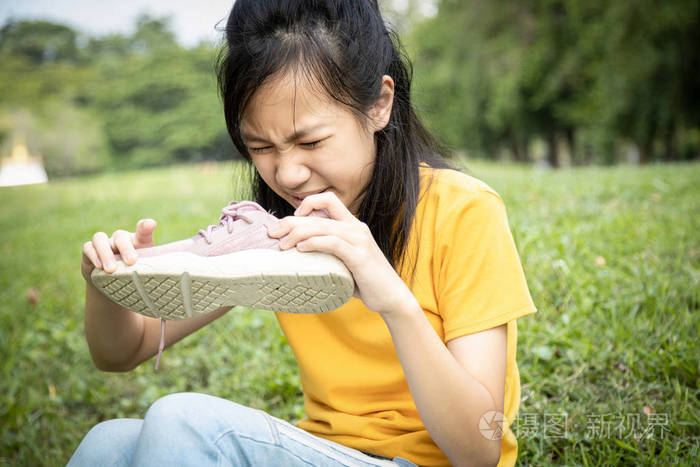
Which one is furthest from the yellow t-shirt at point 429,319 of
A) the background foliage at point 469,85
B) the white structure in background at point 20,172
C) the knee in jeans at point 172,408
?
the white structure in background at point 20,172

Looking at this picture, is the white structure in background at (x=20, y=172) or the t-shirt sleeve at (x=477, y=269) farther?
the white structure in background at (x=20, y=172)

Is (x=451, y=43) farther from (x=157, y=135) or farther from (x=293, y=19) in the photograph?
(x=293, y=19)

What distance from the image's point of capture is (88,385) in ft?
8.96

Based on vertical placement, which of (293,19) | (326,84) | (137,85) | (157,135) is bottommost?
(157,135)

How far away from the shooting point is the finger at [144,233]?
1.17m

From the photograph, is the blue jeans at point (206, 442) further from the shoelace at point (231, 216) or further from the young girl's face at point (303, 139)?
the young girl's face at point (303, 139)

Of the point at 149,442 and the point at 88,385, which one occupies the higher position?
the point at 149,442

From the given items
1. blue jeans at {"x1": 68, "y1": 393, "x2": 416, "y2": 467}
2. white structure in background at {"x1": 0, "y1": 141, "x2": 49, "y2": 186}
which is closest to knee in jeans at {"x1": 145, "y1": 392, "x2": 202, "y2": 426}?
blue jeans at {"x1": 68, "y1": 393, "x2": 416, "y2": 467}

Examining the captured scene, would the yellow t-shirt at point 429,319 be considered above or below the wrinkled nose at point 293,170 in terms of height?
below

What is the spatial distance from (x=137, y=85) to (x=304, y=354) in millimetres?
36039

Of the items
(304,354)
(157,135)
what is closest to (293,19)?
(304,354)

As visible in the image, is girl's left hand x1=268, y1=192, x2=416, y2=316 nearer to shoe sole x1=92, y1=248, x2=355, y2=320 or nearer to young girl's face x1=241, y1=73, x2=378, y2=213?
shoe sole x1=92, y1=248, x2=355, y2=320

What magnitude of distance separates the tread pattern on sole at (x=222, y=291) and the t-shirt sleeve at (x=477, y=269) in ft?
0.94

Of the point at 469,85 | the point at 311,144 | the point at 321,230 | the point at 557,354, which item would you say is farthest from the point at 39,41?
the point at 321,230
